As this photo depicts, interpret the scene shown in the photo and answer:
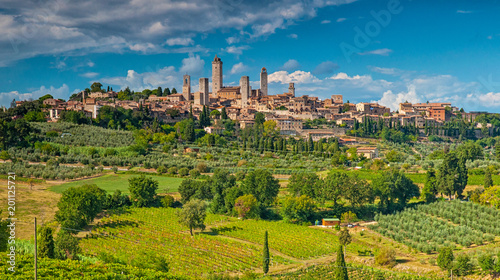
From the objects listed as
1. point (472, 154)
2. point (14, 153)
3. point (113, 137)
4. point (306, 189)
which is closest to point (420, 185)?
point (306, 189)

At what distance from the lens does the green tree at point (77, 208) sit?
27312mm

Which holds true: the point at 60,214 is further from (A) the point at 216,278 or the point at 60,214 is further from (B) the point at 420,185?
(B) the point at 420,185

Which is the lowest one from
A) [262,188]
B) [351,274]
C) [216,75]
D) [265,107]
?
[351,274]

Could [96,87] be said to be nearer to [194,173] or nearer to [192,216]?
[194,173]

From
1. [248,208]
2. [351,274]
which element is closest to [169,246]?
[248,208]

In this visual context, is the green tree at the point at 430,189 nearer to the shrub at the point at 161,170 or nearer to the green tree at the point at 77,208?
the shrub at the point at 161,170

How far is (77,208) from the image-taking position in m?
28.0

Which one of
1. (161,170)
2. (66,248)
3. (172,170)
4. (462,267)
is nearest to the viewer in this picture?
(66,248)

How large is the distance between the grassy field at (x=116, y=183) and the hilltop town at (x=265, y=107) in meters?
24.4

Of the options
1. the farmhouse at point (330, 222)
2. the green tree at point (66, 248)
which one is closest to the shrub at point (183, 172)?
the farmhouse at point (330, 222)

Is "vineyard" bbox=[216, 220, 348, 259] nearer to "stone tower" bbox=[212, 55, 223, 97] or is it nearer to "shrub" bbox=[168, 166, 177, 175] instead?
"shrub" bbox=[168, 166, 177, 175]

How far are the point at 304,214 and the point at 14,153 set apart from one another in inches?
1156

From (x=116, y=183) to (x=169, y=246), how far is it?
1590 centimetres

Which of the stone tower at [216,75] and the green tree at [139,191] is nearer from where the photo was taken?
the green tree at [139,191]
